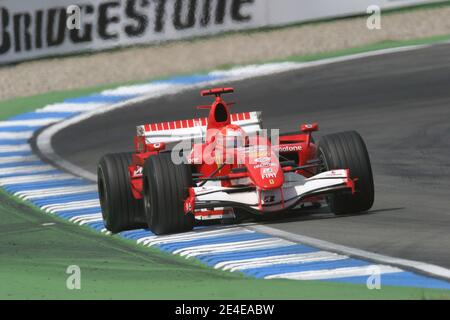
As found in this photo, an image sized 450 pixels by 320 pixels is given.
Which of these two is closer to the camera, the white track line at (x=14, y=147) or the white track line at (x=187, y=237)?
the white track line at (x=187, y=237)

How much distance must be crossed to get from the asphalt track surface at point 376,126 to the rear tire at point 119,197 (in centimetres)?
146

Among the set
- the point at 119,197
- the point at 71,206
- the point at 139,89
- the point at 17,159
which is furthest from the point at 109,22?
the point at 119,197

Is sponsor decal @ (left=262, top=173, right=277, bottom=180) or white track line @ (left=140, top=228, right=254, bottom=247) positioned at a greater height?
sponsor decal @ (left=262, top=173, right=277, bottom=180)

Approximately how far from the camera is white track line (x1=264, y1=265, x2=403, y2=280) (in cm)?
1030

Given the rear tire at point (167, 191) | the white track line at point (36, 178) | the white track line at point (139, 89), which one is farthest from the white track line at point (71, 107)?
the rear tire at point (167, 191)

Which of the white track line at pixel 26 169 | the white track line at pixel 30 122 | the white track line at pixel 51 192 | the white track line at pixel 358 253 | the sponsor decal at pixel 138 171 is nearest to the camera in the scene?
the white track line at pixel 358 253

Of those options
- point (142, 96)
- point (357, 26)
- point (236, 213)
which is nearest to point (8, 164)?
point (142, 96)

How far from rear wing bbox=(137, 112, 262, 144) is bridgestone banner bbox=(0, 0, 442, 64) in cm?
1197

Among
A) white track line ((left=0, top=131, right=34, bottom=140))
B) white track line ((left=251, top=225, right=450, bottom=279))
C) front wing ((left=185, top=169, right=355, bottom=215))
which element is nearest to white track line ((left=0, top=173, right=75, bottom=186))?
white track line ((left=0, top=131, right=34, bottom=140))

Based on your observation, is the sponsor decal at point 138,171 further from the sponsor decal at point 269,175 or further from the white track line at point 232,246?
the white track line at point 232,246

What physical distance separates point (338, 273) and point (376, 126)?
9283 mm

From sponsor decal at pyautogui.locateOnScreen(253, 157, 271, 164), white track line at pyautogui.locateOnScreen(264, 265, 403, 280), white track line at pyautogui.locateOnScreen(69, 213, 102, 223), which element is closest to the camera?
white track line at pyautogui.locateOnScreen(264, 265, 403, 280)

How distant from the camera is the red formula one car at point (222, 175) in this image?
12.8m

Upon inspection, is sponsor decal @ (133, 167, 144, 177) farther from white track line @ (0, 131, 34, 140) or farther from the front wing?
white track line @ (0, 131, 34, 140)
